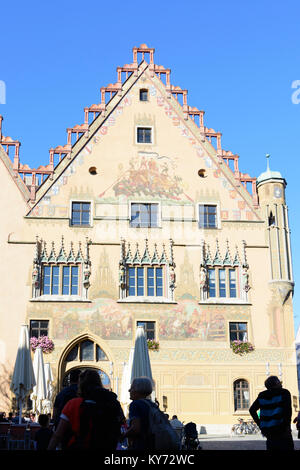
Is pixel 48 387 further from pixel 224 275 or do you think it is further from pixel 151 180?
pixel 151 180

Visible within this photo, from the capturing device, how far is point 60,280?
78.5ft

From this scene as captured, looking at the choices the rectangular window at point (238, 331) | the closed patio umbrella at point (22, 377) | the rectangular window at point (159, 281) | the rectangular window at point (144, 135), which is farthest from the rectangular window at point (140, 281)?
the closed patio umbrella at point (22, 377)

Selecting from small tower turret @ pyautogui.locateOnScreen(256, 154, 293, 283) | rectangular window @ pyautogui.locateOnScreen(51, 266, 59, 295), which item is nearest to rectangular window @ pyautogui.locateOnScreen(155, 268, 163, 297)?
rectangular window @ pyautogui.locateOnScreen(51, 266, 59, 295)

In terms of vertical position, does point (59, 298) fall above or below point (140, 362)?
above

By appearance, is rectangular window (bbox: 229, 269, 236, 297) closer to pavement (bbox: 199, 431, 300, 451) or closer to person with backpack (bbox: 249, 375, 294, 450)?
pavement (bbox: 199, 431, 300, 451)

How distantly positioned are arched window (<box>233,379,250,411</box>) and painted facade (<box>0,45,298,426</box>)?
4 centimetres

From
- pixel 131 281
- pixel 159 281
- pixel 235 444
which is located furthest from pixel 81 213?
pixel 235 444

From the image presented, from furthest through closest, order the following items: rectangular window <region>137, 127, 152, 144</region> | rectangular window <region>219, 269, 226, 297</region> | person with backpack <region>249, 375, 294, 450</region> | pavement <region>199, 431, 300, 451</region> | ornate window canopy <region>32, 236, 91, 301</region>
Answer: rectangular window <region>137, 127, 152, 144</region>
rectangular window <region>219, 269, 226, 297</region>
ornate window canopy <region>32, 236, 91, 301</region>
pavement <region>199, 431, 300, 451</region>
person with backpack <region>249, 375, 294, 450</region>

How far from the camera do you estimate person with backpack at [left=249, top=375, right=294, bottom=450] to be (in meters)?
6.54

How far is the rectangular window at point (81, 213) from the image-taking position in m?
24.9

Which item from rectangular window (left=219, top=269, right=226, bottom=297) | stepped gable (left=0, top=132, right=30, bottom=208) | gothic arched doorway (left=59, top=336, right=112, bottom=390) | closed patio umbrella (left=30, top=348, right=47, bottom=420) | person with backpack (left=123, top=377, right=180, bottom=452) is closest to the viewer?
person with backpack (left=123, top=377, right=180, bottom=452)

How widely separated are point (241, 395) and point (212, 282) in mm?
4528
